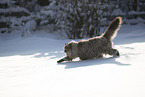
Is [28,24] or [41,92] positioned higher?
[28,24]

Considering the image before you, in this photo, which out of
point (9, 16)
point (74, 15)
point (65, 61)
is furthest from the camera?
point (9, 16)

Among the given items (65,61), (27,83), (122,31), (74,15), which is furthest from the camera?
(122,31)

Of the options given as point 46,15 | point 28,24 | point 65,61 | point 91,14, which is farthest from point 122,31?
point 65,61

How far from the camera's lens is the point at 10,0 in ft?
27.1

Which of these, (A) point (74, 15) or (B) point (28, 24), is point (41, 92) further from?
(B) point (28, 24)

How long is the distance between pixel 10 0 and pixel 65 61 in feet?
20.4

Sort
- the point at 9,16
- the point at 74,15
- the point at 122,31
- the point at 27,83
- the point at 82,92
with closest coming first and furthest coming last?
the point at 82,92
the point at 27,83
the point at 74,15
the point at 122,31
the point at 9,16

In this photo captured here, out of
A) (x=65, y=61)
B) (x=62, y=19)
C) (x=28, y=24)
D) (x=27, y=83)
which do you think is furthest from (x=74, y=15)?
(x=27, y=83)

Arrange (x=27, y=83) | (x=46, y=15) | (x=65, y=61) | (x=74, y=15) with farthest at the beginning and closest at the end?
(x=46, y=15)
(x=74, y=15)
(x=65, y=61)
(x=27, y=83)

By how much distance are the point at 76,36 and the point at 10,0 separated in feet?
12.9

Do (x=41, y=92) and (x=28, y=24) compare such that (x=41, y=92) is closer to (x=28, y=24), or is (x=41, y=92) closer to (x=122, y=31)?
(x=28, y=24)

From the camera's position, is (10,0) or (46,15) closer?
(46,15)

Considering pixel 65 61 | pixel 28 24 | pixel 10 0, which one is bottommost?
pixel 65 61

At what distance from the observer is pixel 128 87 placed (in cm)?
146
